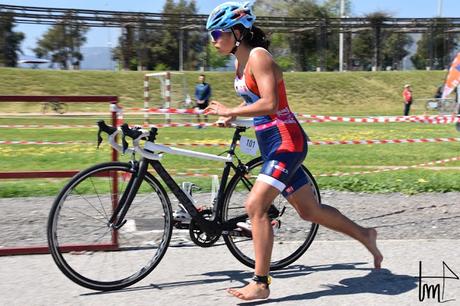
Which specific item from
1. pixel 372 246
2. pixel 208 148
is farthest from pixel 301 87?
pixel 372 246

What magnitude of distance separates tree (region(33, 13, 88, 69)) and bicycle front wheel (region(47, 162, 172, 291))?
56.4m

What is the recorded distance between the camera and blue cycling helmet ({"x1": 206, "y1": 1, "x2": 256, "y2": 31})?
4.20 meters

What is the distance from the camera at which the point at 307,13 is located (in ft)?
295

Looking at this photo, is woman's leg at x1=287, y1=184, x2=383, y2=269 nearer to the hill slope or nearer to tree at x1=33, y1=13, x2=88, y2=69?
the hill slope

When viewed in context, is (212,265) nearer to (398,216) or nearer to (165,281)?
(165,281)

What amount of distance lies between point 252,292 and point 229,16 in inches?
73.7

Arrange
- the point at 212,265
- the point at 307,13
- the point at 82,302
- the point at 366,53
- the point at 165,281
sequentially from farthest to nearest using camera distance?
the point at 307,13 < the point at 366,53 < the point at 212,265 < the point at 165,281 < the point at 82,302

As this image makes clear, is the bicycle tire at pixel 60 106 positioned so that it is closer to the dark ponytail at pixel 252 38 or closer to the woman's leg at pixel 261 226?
the dark ponytail at pixel 252 38

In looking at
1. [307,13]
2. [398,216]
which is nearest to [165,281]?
[398,216]

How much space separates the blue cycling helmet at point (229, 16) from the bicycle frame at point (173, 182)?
0.90 meters

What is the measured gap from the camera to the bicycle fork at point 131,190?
4594mm

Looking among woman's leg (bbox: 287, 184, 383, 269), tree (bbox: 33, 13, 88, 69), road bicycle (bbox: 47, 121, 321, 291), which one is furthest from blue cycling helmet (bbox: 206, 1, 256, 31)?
tree (bbox: 33, 13, 88, 69)

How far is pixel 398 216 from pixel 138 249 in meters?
3.15

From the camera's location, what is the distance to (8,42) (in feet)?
190
